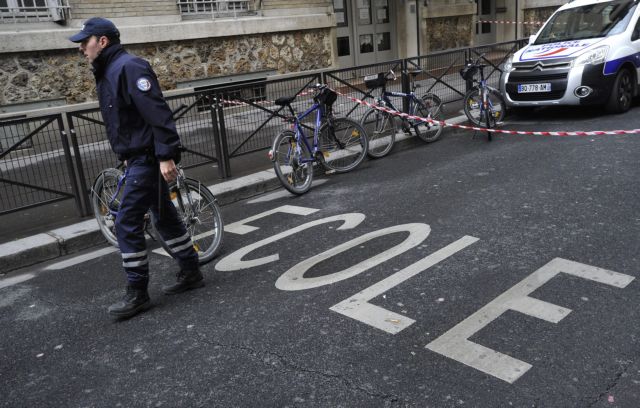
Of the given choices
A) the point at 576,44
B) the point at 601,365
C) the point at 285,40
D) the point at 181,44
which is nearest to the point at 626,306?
the point at 601,365

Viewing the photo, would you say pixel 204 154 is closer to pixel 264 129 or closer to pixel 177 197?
pixel 264 129

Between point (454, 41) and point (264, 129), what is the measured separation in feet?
36.7

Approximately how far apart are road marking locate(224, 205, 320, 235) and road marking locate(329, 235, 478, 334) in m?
1.91

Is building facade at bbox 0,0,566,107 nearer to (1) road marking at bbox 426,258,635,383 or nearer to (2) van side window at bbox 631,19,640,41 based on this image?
(2) van side window at bbox 631,19,640,41

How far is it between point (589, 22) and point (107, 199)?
8945mm

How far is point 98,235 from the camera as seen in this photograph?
20.1ft

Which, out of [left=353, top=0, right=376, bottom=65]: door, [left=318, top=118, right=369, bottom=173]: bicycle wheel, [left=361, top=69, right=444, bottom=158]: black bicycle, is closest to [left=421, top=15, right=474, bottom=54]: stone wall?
[left=353, top=0, right=376, bottom=65]: door

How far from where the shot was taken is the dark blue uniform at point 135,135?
4.04 meters

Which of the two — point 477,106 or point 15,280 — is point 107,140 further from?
point 477,106

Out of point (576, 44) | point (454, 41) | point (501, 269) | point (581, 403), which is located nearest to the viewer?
point (581, 403)

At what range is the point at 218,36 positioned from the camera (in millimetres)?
12289

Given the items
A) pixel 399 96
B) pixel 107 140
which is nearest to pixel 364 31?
pixel 399 96

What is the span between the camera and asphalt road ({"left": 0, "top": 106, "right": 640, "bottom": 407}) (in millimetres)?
3193

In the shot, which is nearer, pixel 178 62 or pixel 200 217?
pixel 200 217
